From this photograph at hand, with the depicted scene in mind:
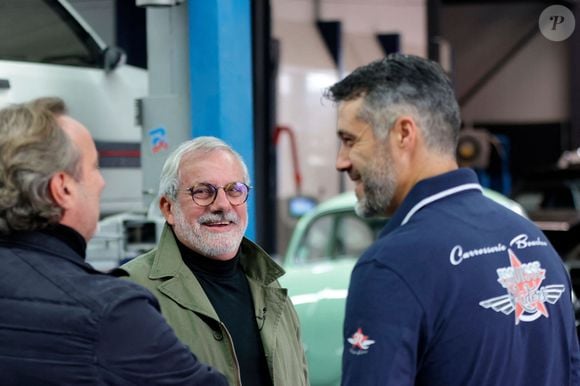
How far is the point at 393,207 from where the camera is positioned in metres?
2.14

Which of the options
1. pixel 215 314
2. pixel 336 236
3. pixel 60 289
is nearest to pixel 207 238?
pixel 215 314

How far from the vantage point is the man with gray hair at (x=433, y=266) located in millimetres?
1951

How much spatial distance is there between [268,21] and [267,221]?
2294 mm

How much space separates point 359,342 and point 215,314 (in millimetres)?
897

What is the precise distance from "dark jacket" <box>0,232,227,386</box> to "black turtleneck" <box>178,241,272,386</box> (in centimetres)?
95

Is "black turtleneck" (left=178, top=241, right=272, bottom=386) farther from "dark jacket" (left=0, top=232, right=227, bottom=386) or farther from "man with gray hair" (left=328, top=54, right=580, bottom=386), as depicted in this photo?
"dark jacket" (left=0, top=232, right=227, bottom=386)

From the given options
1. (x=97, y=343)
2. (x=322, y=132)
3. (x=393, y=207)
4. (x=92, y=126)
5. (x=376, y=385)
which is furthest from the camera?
(x=322, y=132)

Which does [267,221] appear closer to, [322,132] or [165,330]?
[322,132]

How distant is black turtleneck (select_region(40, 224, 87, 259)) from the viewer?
1919mm

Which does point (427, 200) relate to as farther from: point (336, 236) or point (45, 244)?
point (336, 236)

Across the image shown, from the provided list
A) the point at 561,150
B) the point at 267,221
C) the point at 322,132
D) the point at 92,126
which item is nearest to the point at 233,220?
the point at 92,126

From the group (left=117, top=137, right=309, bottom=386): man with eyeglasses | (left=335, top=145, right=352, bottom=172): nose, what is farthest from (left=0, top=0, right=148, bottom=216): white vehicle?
(left=335, top=145, right=352, bottom=172): nose

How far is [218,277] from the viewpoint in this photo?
2994 millimetres

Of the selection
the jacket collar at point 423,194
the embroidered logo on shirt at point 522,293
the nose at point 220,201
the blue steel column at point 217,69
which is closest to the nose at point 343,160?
the jacket collar at point 423,194
